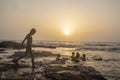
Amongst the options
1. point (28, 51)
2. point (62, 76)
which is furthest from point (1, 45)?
point (62, 76)

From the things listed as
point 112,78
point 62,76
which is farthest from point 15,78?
point 112,78

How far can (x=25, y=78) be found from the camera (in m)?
10.7

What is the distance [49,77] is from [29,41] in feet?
11.7

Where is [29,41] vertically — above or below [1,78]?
above

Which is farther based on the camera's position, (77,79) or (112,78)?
(112,78)

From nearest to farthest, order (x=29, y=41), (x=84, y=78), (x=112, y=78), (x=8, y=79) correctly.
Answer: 1. (x=8, y=79)
2. (x=84, y=78)
3. (x=112, y=78)
4. (x=29, y=41)

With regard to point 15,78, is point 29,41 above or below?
above

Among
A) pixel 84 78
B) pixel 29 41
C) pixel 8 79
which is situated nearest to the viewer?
pixel 8 79

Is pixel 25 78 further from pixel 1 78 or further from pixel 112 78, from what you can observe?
pixel 112 78

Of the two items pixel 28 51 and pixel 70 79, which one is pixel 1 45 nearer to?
pixel 28 51

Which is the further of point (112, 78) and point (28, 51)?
point (28, 51)

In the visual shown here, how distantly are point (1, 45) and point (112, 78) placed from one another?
4615 centimetres

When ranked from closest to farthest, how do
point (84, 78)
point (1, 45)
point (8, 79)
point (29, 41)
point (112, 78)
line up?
point (8, 79)
point (84, 78)
point (112, 78)
point (29, 41)
point (1, 45)

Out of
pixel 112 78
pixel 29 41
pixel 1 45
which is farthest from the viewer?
pixel 1 45
